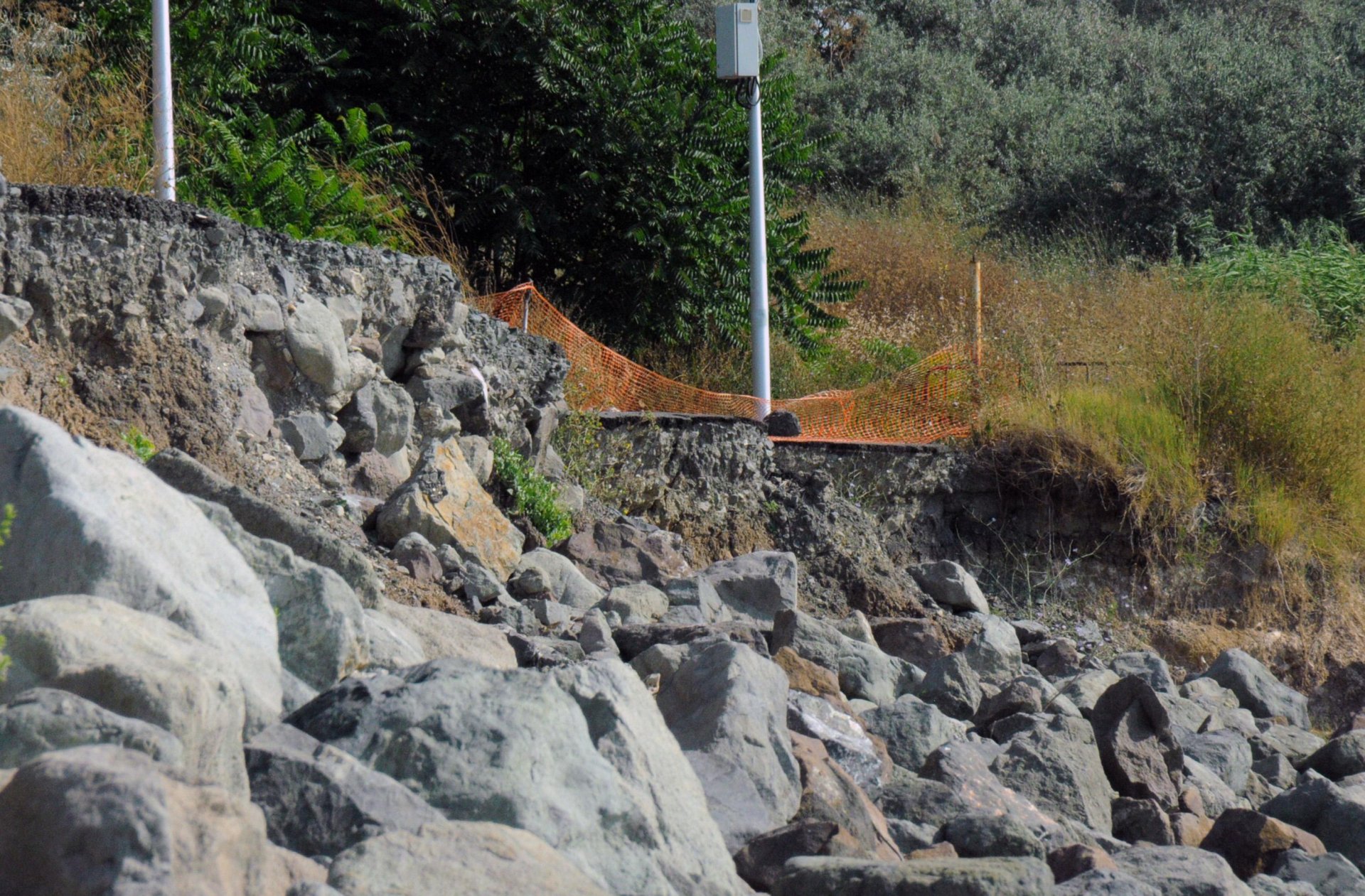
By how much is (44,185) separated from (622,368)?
4.55 meters

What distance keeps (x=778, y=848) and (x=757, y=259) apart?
6855mm

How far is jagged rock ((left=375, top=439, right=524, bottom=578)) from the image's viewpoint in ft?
17.3

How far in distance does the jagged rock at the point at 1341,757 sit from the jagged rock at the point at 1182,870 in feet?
7.09

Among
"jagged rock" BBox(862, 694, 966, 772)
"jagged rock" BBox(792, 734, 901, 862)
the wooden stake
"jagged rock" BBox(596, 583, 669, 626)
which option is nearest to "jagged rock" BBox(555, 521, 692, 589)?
"jagged rock" BBox(596, 583, 669, 626)

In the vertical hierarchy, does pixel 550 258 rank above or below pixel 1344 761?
above

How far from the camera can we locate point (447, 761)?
91.8 inches

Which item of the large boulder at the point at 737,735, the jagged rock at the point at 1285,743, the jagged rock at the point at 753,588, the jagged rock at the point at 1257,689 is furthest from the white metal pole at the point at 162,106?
the jagged rock at the point at 1257,689

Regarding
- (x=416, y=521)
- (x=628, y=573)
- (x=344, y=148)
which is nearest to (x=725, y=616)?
(x=628, y=573)

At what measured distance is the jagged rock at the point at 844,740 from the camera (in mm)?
3750

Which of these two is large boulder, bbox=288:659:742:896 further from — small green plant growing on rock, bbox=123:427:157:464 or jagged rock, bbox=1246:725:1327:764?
jagged rock, bbox=1246:725:1327:764

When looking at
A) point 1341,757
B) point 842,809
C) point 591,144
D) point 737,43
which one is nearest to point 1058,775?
point 842,809

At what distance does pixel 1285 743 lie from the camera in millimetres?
5840

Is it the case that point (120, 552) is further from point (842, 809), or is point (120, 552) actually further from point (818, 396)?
point (818, 396)

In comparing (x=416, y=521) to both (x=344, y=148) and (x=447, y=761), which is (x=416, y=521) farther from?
(x=344, y=148)
